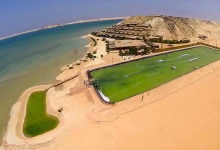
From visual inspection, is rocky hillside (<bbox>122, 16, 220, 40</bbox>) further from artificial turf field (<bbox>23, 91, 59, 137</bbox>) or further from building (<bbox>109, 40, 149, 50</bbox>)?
artificial turf field (<bbox>23, 91, 59, 137</bbox>)

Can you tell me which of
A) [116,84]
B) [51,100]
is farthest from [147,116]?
[51,100]

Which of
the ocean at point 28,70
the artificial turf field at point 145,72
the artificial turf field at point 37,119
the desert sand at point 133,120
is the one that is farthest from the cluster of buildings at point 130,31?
the artificial turf field at point 37,119

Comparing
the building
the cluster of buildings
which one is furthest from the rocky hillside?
the building

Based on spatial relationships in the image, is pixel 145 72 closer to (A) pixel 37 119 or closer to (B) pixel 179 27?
(A) pixel 37 119

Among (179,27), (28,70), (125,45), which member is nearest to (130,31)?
(125,45)

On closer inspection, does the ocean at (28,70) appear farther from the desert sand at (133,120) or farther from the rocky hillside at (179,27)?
the rocky hillside at (179,27)

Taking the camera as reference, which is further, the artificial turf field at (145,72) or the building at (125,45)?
the building at (125,45)
